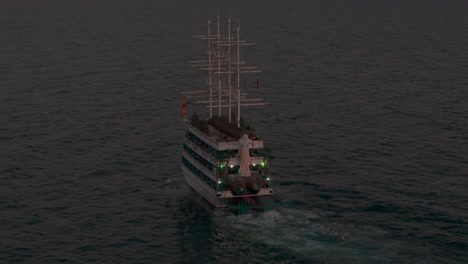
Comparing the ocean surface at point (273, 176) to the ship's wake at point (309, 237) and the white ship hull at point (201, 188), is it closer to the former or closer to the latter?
the ship's wake at point (309, 237)

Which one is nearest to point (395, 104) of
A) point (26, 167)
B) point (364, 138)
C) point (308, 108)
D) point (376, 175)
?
point (308, 108)

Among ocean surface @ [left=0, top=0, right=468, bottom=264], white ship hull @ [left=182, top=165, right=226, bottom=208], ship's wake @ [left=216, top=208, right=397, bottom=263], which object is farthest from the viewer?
white ship hull @ [left=182, top=165, right=226, bottom=208]

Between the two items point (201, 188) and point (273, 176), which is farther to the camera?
point (273, 176)

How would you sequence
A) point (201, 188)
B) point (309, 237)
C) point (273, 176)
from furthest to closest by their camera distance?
point (273, 176) → point (201, 188) → point (309, 237)

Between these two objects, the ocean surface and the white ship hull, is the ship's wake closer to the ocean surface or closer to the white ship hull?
the ocean surface

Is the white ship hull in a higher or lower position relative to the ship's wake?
higher

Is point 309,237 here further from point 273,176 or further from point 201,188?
point 273,176

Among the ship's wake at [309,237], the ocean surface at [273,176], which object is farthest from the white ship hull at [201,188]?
the ship's wake at [309,237]

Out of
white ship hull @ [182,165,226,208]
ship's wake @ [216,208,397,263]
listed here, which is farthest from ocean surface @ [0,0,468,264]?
white ship hull @ [182,165,226,208]

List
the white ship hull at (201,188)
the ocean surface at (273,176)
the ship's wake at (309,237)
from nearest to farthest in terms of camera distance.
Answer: the ship's wake at (309,237), the ocean surface at (273,176), the white ship hull at (201,188)

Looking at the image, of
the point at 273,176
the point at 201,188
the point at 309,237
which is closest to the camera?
the point at 309,237

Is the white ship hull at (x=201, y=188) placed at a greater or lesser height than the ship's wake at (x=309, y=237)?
greater

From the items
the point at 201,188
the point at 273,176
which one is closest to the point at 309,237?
the point at 201,188

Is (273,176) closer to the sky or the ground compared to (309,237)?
closer to the sky
